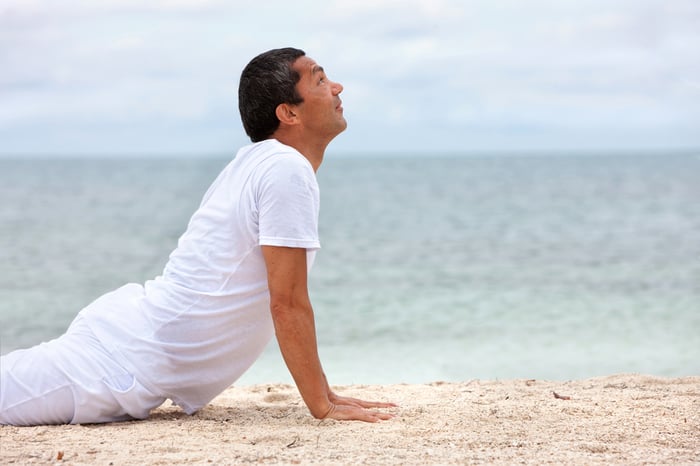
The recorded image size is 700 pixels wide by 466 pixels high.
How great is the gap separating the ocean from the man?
3.40 meters

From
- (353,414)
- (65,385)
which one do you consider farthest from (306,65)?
(65,385)

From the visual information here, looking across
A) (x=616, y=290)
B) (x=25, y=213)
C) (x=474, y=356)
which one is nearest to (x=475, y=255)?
(x=616, y=290)

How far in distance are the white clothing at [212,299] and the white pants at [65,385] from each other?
46 mm

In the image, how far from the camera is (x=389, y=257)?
579 inches

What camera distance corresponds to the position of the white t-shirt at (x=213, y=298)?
10.3ft

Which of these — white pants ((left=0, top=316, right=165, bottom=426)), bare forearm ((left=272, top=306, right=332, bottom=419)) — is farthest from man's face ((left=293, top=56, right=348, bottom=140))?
white pants ((left=0, top=316, right=165, bottom=426))

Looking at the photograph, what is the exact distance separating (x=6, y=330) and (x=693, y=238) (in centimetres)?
1302

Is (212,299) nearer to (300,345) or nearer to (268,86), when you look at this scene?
(300,345)

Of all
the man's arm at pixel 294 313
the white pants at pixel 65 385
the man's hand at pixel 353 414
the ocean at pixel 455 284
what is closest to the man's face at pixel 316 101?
the man's arm at pixel 294 313

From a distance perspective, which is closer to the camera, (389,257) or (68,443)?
(68,443)

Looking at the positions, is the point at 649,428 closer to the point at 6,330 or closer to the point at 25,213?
the point at 6,330

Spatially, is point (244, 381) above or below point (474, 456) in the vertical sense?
below

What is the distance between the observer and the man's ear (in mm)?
3260

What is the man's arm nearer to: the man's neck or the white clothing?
the white clothing
